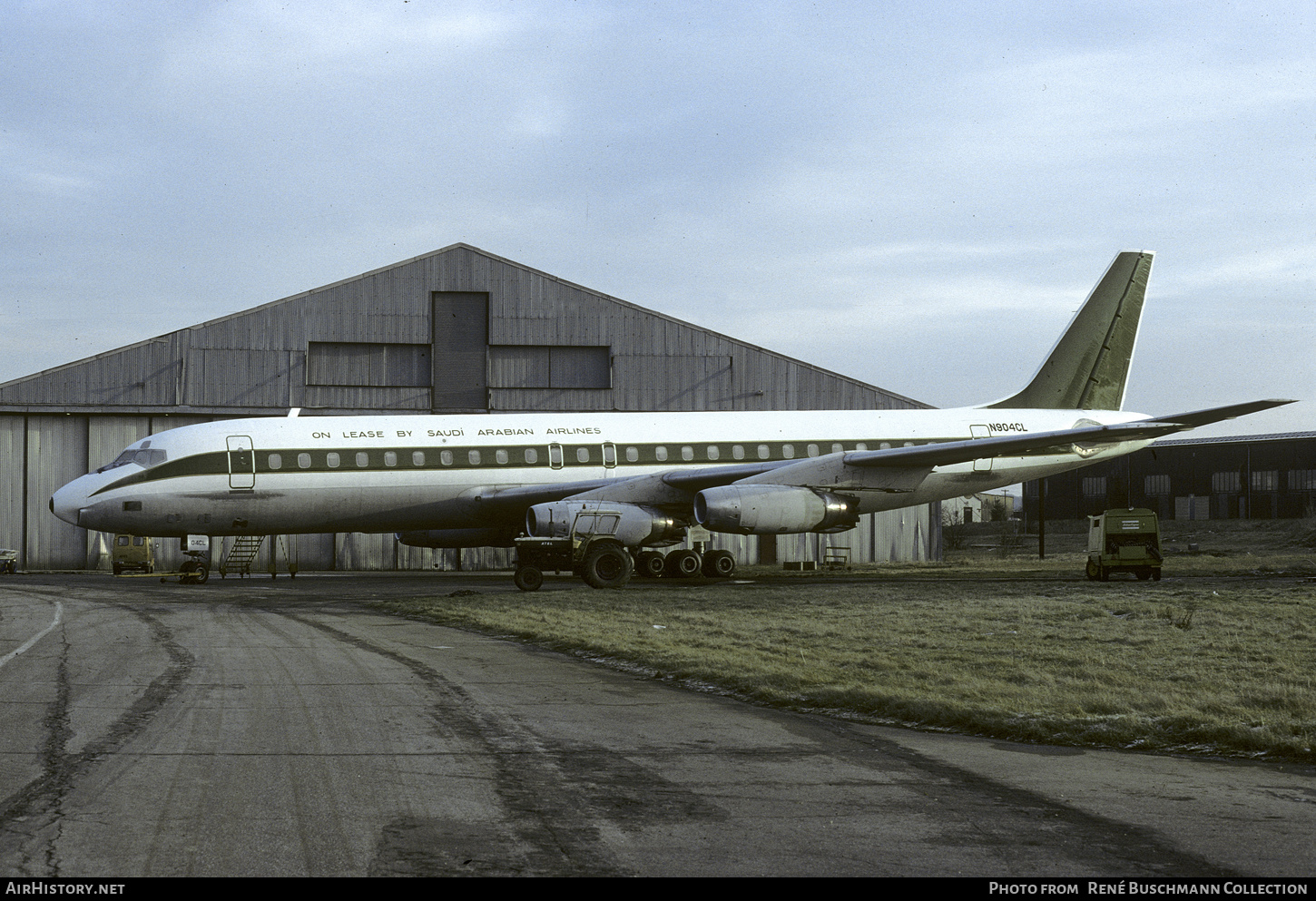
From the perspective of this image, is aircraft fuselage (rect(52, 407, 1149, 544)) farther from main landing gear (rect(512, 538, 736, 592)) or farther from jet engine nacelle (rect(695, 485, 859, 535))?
main landing gear (rect(512, 538, 736, 592))

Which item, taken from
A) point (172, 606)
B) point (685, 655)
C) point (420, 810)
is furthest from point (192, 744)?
point (172, 606)

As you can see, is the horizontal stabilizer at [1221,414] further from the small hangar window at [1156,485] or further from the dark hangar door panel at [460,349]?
the small hangar window at [1156,485]

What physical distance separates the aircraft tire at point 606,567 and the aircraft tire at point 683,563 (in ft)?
18.2

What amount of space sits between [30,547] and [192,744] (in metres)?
35.4

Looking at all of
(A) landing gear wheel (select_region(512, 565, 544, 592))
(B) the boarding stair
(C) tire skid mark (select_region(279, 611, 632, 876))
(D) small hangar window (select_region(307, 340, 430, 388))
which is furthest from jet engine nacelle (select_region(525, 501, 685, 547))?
(D) small hangar window (select_region(307, 340, 430, 388))

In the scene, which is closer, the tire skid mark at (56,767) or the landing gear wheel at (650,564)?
the tire skid mark at (56,767)

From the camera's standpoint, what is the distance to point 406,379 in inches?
1588

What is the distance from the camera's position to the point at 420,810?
602 centimetres

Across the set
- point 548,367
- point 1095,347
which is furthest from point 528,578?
point 1095,347

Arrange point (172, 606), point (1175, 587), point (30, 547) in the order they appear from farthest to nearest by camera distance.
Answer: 1. point (30, 547)
2. point (1175, 587)
3. point (172, 606)

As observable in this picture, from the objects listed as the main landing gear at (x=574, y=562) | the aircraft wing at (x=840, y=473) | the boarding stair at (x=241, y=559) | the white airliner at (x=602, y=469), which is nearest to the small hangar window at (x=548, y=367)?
the boarding stair at (x=241, y=559)

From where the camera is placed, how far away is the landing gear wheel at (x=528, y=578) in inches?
957

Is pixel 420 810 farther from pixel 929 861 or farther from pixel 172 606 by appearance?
pixel 172 606

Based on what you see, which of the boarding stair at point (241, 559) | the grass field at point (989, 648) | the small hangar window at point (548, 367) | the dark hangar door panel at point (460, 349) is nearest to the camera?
the grass field at point (989, 648)
